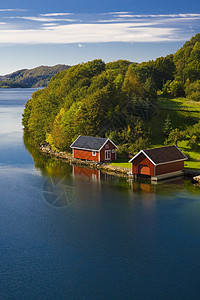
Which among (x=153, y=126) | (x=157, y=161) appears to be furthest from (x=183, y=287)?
(x=153, y=126)

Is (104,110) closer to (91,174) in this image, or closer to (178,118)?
(178,118)

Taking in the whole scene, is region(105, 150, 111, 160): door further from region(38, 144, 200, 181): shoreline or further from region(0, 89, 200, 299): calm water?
region(0, 89, 200, 299): calm water

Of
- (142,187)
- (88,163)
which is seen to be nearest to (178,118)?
(88,163)

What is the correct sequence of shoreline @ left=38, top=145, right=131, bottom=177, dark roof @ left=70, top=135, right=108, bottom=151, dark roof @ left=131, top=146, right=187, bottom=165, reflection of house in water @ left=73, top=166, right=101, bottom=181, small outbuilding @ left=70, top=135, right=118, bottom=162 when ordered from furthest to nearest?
dark roof @ left=70, top=135, right=108, bottom=151 < small outbuilding @ left=70, top=135, right=118, bottom=162 < shoreline @ left=38, top=145, right=131, bottom=177 < reflection of house in water @ left=73, top=166, right=101, bottom=181 < dark roof @ left=131, top=146, right=187, bottom=165

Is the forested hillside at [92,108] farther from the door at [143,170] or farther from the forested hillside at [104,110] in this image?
the door at [143,170]

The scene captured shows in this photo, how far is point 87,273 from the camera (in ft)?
83.0

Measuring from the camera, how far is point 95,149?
194ft

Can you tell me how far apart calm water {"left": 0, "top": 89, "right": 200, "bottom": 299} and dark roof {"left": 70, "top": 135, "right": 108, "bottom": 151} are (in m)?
9.10

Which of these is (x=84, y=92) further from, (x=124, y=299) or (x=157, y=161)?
(x=124, y=299)

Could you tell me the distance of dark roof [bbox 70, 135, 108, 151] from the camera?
59.4 metres

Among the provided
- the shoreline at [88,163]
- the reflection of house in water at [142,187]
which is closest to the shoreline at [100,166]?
the shoreline at [88,163]

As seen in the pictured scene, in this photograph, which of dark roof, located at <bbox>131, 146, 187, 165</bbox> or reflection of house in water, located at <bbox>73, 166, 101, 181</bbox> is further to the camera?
reflection of house in water, located at <bbox>73, 166, 101, 181</bbox>

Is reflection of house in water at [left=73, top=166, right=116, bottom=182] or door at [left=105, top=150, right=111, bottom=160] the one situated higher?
door at [left=105, top=150, right=111, bottom=160]

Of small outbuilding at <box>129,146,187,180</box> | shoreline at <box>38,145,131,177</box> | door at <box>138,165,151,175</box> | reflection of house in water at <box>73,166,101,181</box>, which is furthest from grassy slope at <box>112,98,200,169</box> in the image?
door at <box>138,165,151,175</box>
